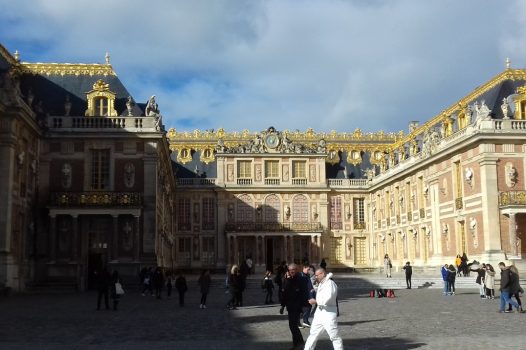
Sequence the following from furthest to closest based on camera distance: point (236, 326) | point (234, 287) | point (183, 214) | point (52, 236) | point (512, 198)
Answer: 1. point (183, 214)
2. point (512, 198)
3. point (52, 236)
4. point (234, 287)
5. point (236, 326)

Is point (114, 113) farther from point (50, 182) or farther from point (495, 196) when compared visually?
point (495, 196)

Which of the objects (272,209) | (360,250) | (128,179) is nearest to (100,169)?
(128,179)

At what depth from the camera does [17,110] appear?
2702cm

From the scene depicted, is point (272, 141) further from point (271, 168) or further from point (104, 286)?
point (104, 286)

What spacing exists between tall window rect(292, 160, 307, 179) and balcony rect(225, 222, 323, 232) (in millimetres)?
4255

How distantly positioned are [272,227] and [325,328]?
156ft

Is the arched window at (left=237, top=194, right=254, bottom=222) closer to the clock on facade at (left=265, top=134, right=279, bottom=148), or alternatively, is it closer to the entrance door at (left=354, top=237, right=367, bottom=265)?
the clock on facade at (left=265, top=134, right=279, bottom=148)

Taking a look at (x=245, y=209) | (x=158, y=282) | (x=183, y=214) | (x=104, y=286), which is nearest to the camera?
(x=104, y=286)

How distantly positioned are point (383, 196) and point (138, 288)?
2875 cm

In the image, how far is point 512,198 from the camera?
34000 millimetres

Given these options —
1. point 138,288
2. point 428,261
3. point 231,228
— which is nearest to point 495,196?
point 428,261

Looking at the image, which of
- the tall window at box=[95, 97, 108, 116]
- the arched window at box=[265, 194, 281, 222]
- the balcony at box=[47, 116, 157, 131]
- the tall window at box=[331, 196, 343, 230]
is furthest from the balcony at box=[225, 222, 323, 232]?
the balcony at box=[47, 116, 157, 131]

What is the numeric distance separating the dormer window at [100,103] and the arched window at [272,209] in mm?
26482

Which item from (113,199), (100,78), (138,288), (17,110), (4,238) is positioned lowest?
(138,288)
